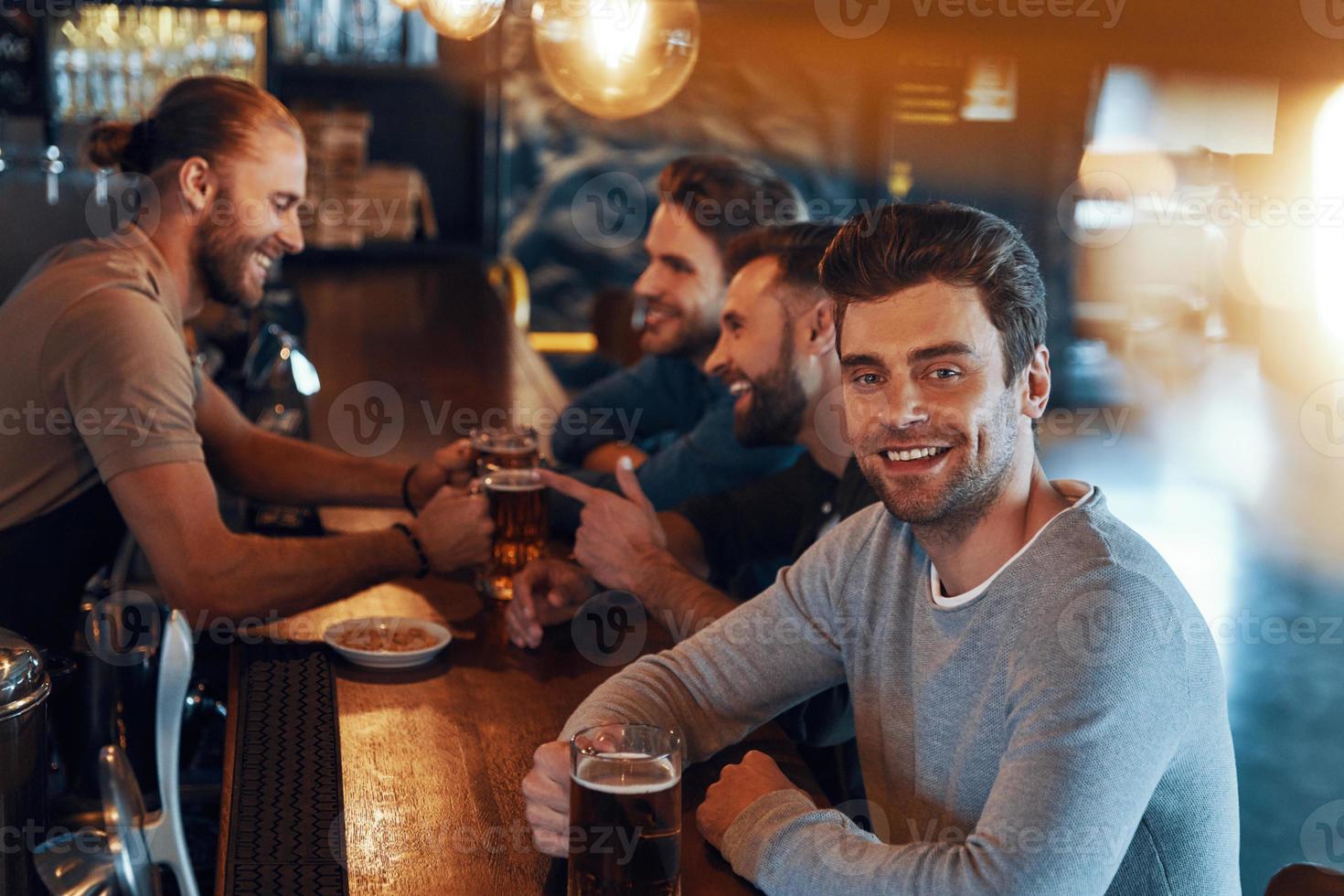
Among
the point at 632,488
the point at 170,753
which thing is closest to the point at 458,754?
the point at 170,753


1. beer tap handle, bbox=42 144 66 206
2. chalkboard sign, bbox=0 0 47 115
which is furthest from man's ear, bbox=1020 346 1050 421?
chalkboard sign, bbox=0 0 47 115

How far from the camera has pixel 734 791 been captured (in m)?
1.32

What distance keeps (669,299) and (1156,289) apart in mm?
6008

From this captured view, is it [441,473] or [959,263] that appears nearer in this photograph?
[959,263]

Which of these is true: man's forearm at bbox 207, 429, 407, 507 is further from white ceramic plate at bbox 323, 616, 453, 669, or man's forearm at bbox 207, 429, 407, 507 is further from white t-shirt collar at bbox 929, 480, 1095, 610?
white t-shirt collar at bbox 929, 480, 1095, 610

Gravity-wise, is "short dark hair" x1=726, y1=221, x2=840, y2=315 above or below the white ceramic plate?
above

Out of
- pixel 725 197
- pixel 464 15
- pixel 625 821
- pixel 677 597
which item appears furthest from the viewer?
pixel 725 197

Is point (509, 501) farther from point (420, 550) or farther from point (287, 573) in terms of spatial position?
point (287, 573)

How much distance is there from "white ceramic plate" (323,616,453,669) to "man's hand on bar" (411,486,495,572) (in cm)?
17

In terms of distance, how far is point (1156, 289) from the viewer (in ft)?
26.8

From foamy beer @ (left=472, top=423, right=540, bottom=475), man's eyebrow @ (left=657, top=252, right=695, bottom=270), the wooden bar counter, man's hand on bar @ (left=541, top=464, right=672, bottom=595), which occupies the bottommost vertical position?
the wooden bar counter

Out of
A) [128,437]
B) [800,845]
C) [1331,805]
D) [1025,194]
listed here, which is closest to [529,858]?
[800,845]

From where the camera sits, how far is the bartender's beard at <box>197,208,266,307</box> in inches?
91.4

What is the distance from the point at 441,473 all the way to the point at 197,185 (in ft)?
2.07
